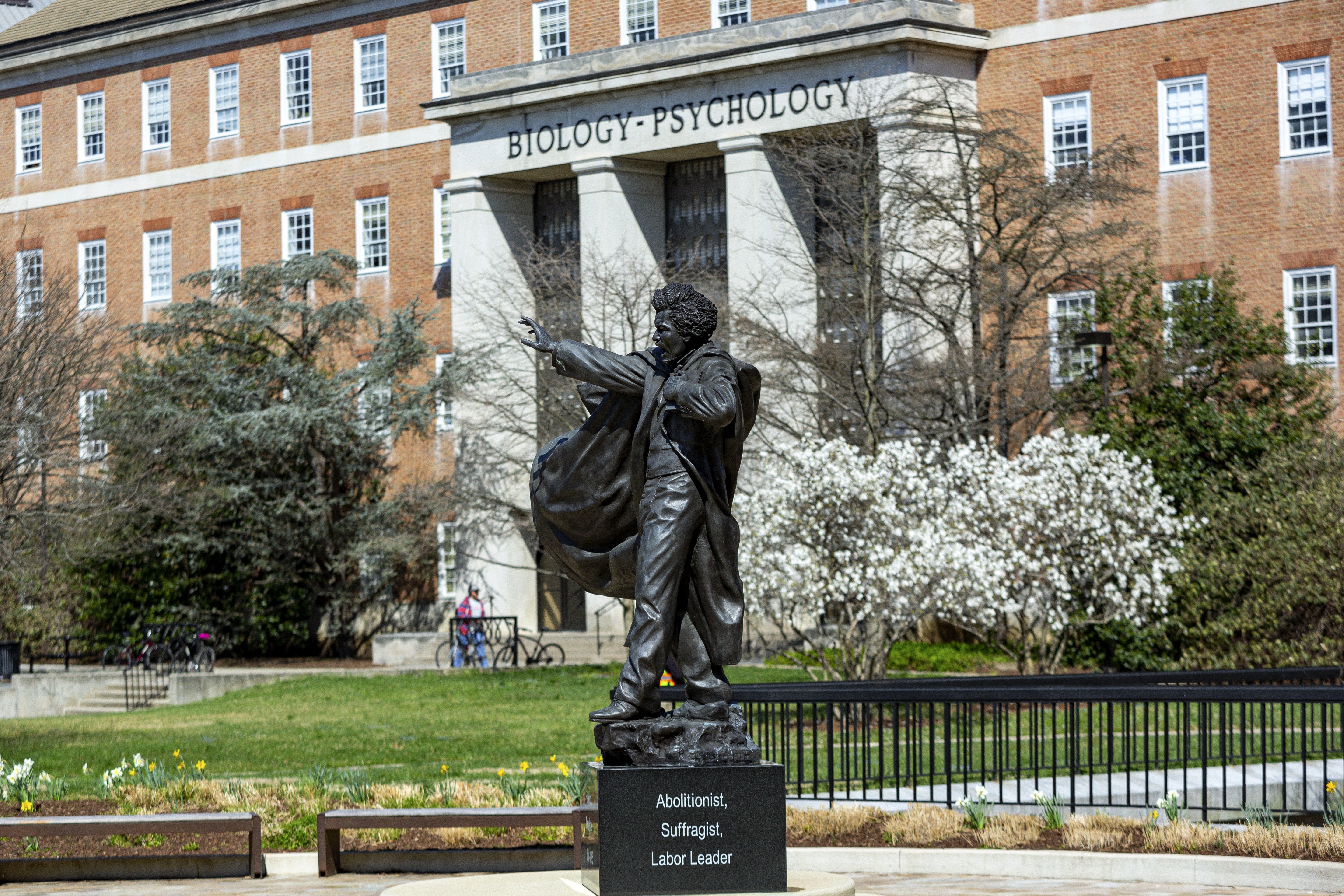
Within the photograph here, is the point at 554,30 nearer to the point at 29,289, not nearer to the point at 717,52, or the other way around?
the point at 717,52

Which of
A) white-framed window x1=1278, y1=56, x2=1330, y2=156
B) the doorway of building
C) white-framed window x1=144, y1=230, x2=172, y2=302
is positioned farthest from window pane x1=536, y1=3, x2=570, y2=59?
white-framed window x1=1278, y1=56, x2=1330, y2=156

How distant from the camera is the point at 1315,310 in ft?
108

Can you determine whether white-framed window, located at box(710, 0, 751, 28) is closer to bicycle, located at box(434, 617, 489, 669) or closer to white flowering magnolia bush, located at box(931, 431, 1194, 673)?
bicycle, located at box(434, 617, 489, 669)

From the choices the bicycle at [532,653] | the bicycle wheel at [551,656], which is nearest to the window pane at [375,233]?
the bicycle at [532,653]

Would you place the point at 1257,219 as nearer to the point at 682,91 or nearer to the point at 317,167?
the point at 682,91

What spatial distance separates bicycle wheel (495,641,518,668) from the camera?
36469 millimetres

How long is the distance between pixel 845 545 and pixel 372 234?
82.7 ft

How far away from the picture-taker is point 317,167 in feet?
154

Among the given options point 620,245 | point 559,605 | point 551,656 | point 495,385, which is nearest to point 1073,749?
point 620,245

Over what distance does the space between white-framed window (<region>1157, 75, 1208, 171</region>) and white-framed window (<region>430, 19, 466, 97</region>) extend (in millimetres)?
17695

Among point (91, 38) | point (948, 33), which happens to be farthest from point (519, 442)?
point (91, 38)

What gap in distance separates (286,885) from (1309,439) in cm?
2016

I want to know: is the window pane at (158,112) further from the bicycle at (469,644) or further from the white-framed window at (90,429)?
the bicycle at (469,644)

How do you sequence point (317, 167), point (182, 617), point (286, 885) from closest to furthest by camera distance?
point (286, 885)
point (182, 617)
point (317, 167)
